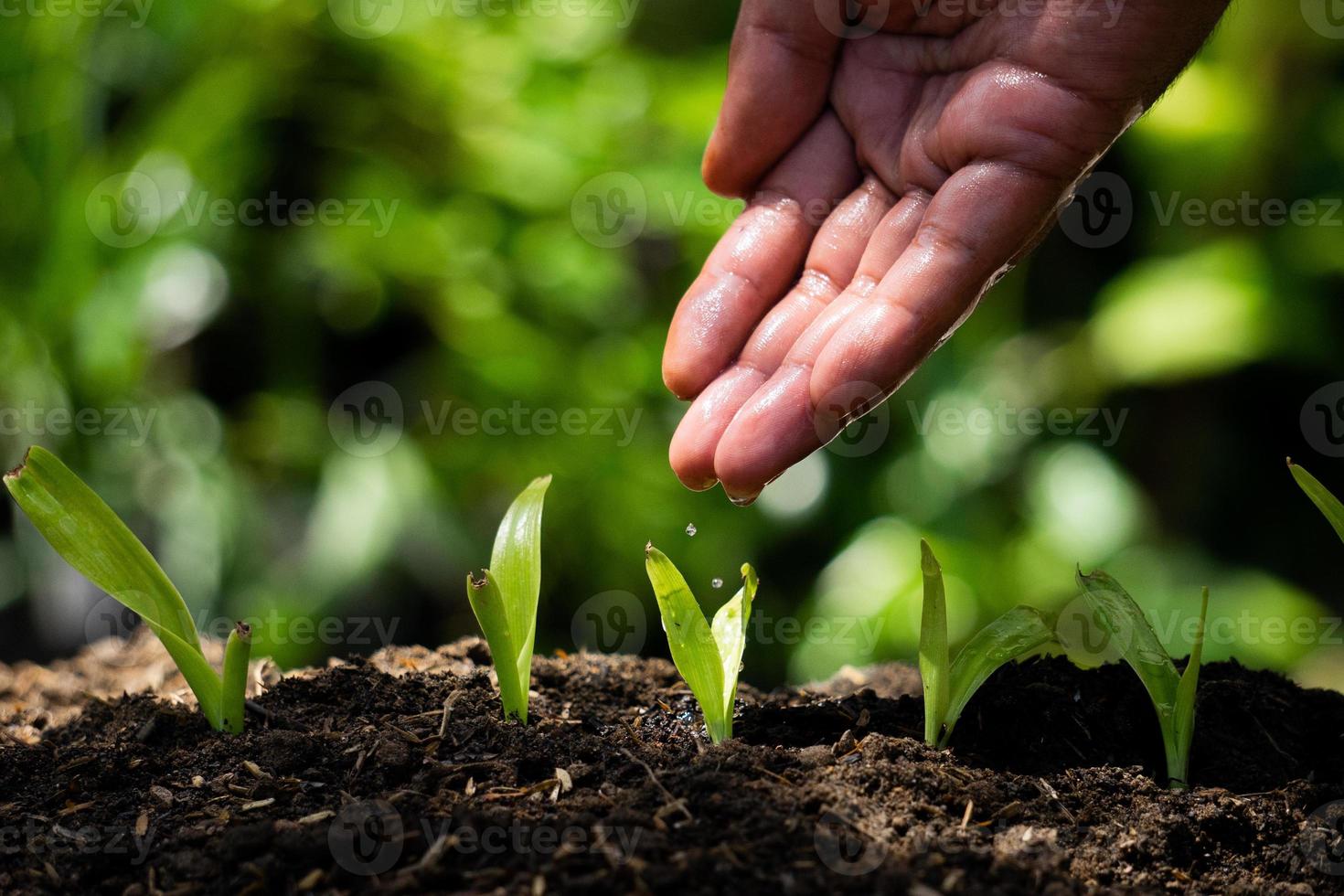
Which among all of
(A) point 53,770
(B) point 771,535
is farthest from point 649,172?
(A) point 53,770

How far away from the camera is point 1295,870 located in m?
1.11

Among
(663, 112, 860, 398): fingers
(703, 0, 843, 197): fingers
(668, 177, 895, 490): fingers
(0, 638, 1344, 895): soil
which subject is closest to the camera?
(0, 638, 1344, 895): soil

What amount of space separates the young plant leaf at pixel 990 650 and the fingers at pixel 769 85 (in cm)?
90

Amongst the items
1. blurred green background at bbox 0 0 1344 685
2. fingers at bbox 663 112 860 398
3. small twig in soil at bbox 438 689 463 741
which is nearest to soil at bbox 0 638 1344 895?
small twig in soil at bbox 438 689 463 741

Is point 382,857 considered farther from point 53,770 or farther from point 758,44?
point 758,44

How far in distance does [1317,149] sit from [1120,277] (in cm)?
58

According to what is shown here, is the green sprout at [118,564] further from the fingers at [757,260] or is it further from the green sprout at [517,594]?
the fingers at [757,260]

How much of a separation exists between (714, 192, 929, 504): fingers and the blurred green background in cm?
142

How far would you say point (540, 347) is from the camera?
2.97 meters

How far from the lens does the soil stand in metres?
1.00

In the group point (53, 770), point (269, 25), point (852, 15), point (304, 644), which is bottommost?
point (304, 644)

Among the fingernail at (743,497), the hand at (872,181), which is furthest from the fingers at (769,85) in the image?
the fingernail at (743,497)

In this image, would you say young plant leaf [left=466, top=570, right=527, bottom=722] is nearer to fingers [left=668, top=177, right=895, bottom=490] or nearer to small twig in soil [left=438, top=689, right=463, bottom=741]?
small twig in soil [left=438, top=689, right=463, bottom=741]

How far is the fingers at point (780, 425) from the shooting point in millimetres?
1346
